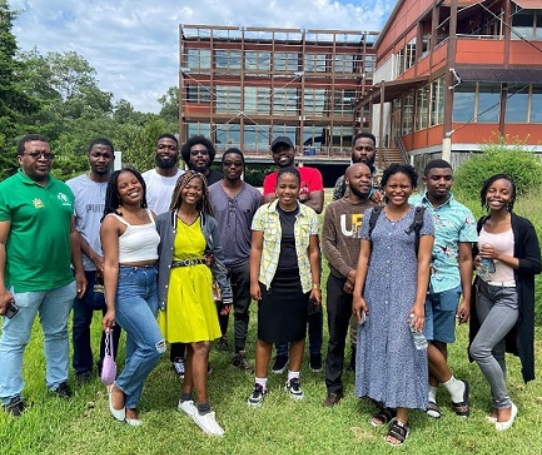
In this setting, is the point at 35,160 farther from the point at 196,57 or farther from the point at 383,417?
the point at 196,57

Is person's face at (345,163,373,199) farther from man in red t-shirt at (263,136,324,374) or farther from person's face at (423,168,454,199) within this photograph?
man in red t-shirt at (263,136,324,374)

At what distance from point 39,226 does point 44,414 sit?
1.46m

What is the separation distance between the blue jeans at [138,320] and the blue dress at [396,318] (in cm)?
160

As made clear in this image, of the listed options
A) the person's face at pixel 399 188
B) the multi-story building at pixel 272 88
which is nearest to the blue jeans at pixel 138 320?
the person's face at pixel 399 188

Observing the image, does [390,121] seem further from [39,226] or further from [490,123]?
[39,226]

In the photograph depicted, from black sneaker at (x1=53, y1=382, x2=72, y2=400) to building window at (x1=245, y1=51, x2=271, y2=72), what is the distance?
33.3m

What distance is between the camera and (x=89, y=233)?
410 cm

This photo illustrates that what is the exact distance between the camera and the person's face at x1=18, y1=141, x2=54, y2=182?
11.6ft

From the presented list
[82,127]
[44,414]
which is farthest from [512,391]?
[82,127]

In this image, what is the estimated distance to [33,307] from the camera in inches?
141

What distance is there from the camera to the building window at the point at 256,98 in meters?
34.7

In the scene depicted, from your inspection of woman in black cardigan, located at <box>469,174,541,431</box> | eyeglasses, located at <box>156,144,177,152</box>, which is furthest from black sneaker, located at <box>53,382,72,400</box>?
woman in black cardigan, located at <box>469,174,541,431</box>

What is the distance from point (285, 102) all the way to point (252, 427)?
3339 centimetres

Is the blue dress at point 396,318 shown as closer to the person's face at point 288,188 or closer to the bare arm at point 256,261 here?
the person's face at point 288,188
